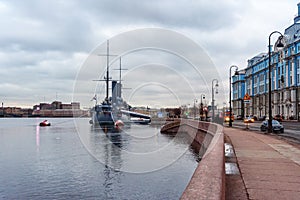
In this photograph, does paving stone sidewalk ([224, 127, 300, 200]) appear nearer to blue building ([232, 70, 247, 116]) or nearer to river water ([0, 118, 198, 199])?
river water ([0, 118, 198, 199])

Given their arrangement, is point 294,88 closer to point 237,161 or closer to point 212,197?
point 237,161

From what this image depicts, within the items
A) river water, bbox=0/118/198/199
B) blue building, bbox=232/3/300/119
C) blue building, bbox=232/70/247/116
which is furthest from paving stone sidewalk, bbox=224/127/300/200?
blue building, bbox=232/70/247/116

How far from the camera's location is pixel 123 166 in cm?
2283

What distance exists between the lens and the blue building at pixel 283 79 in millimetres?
74500

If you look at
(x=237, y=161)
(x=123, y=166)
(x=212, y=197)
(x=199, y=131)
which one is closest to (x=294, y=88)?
(x=199, y=131)

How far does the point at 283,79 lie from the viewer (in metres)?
53.4

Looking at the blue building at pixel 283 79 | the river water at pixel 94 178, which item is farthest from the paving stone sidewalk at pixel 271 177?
the blue building at pixel 283 79

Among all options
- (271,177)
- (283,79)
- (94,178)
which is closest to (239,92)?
(283,79)

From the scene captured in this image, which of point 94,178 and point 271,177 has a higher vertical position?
point 271,177

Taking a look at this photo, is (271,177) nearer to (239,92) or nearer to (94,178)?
(94,178)

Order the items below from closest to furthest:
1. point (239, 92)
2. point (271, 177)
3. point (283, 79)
Result: point (271, 177)
point (283, 79)
point (239, 92)

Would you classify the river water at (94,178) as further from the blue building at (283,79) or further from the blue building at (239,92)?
the blue building at (239,92)

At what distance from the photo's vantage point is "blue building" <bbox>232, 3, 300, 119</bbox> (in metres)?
74.5

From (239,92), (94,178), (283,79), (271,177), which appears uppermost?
(239,92)
